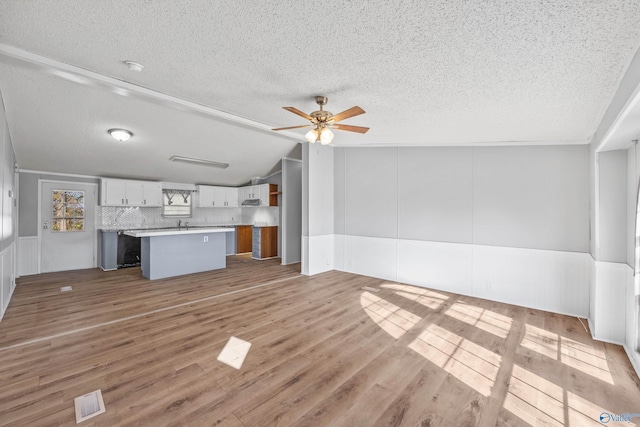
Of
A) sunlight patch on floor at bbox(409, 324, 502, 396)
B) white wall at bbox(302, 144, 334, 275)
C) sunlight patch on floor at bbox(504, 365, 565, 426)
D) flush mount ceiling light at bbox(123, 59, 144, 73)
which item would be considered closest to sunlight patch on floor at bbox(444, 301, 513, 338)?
sunlight patch on floor at bbox(409, 324, 502, 396)

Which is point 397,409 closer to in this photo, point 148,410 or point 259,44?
point 148,410

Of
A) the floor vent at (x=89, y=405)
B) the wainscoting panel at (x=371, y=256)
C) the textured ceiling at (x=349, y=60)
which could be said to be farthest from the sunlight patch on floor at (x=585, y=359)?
the floor vent at (x=89, y=405)

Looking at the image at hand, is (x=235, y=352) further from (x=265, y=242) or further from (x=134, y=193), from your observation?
(x=134, y=193)

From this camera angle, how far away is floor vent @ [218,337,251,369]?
247 centimetres

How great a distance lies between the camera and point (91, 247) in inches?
259

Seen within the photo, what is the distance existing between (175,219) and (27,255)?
2.98 m

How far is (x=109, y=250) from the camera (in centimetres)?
641

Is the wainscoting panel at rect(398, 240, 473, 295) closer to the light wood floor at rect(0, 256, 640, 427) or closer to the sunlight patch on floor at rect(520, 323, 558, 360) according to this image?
the light wood floor at rect(0, 256, 640, 427)

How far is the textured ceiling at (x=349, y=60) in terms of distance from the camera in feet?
5.64

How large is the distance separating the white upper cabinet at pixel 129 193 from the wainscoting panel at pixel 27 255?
1.43 m

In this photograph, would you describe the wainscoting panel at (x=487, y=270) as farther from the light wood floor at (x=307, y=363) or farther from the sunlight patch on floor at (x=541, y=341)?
the sunlight patch on floor at (x=541, y=341)

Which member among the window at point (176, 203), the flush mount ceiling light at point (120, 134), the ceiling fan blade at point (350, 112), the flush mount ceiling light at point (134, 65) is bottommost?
the window at point (176, 203)

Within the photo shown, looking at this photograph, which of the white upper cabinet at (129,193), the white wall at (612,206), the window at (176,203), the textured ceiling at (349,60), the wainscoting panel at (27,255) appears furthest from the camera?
the window at (176,203)

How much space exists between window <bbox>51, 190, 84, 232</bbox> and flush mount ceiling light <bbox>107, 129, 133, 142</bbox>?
2.79 meters
